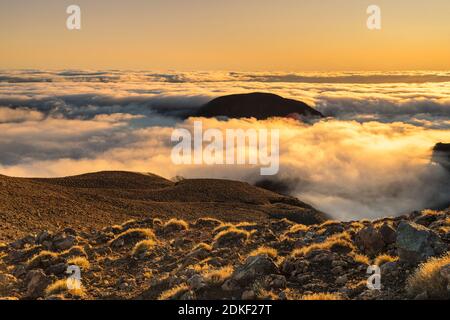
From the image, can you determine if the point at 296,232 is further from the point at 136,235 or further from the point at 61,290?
the point at 61,290

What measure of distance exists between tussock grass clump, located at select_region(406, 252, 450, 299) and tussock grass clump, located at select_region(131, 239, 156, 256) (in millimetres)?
9692

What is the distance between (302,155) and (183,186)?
4444 inches

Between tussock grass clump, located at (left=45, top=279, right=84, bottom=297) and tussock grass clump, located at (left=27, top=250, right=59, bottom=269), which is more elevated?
tussock grass clump, located at (left=45, top=279, right=84, bottom=297)

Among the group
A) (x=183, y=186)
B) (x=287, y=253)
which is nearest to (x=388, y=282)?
(x=287, y=253)

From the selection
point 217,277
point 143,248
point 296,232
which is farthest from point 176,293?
point 296,232

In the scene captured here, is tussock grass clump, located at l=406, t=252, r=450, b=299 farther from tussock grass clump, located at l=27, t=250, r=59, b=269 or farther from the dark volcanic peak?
the dark volcanic peak

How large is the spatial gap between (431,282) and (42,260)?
12.0m

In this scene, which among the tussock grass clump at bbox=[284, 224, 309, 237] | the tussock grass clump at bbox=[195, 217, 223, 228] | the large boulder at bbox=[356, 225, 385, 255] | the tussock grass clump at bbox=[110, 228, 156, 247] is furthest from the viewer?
the tussock grass clump at bbox=[195, 217, 223, 228]

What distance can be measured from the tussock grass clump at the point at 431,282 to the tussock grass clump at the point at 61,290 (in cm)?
801

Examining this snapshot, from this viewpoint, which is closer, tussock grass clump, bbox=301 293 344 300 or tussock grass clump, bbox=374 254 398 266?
tussock grass clump, bbox=301 293 344 300

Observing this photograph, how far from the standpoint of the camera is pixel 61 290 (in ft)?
37.3

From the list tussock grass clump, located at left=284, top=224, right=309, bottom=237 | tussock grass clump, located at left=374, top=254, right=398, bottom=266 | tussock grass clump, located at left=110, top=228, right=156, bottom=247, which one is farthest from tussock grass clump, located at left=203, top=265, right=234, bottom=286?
tussock grass clump, located at left=110, top=228, right=156, bottom=247

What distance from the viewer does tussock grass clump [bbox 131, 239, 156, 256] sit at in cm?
1540

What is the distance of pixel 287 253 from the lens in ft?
44.3
